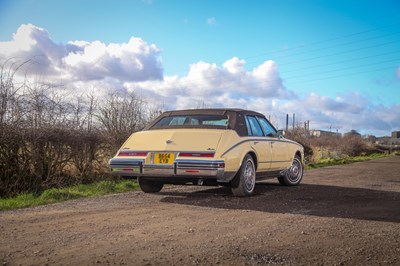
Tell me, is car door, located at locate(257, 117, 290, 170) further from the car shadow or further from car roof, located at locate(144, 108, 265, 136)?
car roof, located at locate(144, 108, 265, 136)

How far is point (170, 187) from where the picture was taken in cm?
974

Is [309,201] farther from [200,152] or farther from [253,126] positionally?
[200,152]

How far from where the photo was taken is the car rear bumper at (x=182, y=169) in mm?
6984

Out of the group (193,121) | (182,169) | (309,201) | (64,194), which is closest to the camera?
(182,169)

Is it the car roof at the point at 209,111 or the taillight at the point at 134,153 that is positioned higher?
the car roof at the point at 209,111

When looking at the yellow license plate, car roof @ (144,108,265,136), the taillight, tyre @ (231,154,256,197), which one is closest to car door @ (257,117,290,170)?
car roof @ (144,108,265,136)

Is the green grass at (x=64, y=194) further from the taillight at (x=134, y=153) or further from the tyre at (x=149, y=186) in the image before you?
the taillight at (x=134, y=153)

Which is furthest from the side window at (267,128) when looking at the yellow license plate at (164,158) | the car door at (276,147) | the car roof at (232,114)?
the yellow license plate at (164,158)

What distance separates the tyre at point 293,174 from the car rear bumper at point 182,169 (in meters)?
3.35

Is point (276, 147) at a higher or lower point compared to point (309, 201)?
higher

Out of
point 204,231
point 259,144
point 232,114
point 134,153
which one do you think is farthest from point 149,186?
point 204,231

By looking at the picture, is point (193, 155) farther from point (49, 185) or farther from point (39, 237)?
point (49, 185)

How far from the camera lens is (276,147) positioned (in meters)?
9.36

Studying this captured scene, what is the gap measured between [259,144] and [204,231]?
12.3 feet
